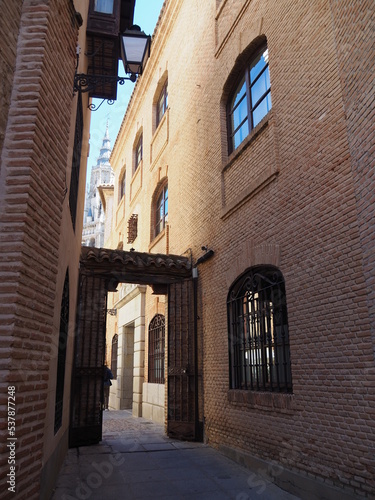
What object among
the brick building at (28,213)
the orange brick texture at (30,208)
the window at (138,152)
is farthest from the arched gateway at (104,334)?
the window at (138,152)

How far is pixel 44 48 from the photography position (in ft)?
11.7

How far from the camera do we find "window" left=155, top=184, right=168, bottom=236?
41.7 ft

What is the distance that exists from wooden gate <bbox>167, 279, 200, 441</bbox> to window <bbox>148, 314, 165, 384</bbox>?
86.5 inches

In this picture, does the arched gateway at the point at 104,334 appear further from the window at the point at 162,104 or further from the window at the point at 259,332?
the window at the point at 162,104

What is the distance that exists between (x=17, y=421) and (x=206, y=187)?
7037 mm

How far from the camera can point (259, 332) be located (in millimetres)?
6582

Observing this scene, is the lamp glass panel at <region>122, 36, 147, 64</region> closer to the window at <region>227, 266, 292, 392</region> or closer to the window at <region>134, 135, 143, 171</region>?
the window at <region>227, 266, 292, 392</region>

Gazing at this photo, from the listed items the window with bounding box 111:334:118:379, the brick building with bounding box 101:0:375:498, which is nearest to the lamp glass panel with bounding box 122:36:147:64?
the brick building with bounding box 101:0:375:498

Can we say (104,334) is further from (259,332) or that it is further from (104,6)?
(104,6)

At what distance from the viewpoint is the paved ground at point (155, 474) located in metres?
5.09

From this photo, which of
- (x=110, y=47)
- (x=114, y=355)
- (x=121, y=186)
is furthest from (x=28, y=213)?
(x=121, y=186)

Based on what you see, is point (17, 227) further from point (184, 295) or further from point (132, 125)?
point (132, 125)

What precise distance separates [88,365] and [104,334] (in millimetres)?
703

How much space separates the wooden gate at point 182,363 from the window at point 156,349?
7.21ft
